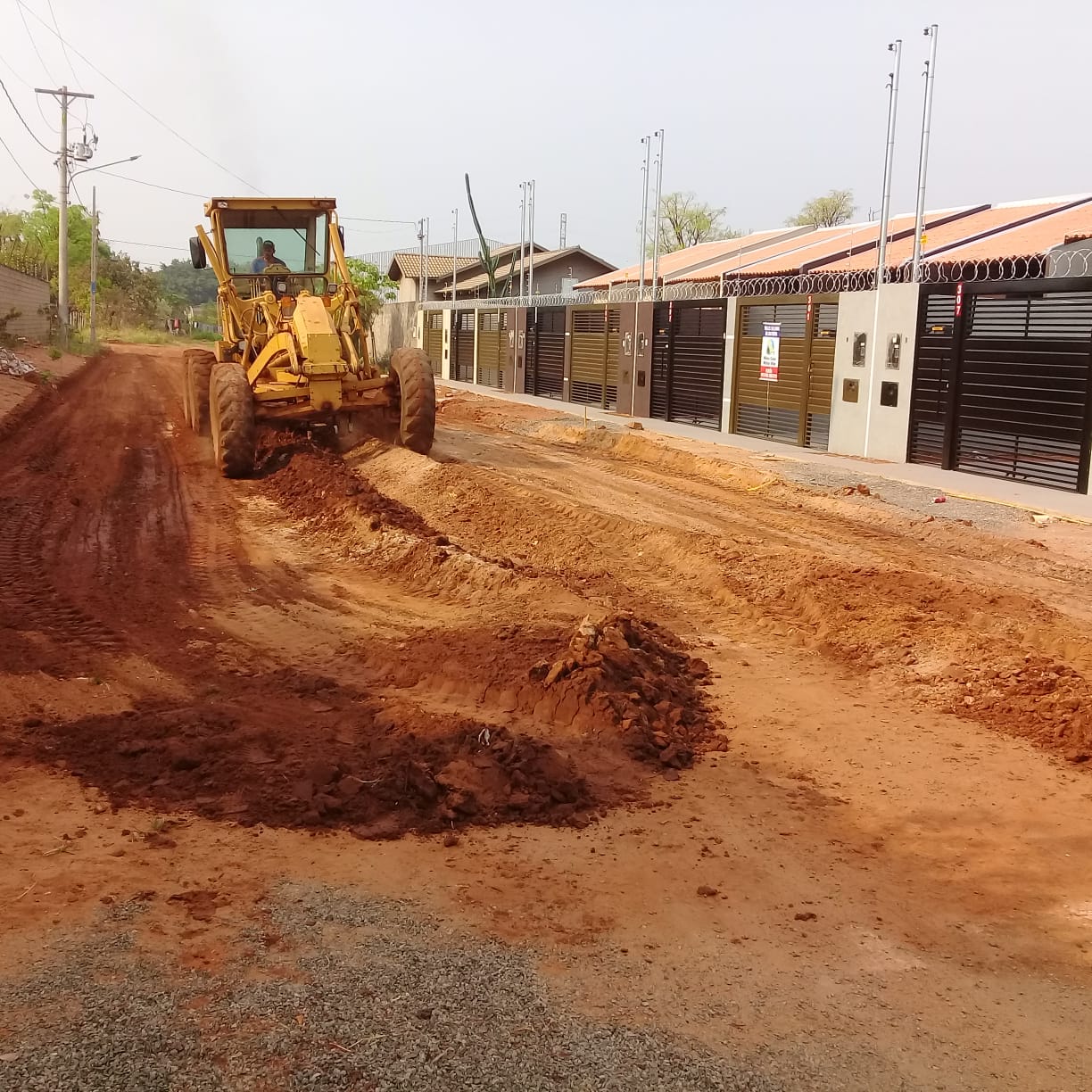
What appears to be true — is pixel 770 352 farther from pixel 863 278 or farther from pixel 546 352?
pixel 546 352

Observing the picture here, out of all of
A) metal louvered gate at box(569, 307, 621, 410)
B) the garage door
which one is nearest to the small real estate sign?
metal louvered gate at box(569, 307, 621, 410)

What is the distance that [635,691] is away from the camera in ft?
21.7

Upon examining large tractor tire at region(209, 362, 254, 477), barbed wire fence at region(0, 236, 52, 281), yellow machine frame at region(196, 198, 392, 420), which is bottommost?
large tractor tire at region(209, 362, 254, 477)

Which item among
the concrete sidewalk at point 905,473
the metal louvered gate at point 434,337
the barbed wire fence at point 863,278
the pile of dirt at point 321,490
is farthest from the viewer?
the metal louvered gate at point 434,337

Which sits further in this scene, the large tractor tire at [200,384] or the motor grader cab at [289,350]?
the large tractor tire at [200,384]

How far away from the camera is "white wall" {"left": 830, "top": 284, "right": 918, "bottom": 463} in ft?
55.0

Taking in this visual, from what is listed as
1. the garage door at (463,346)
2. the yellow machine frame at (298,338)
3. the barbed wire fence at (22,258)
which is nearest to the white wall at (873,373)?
the yellow machine frame at (298,338)

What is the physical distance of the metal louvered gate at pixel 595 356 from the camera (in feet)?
87.1

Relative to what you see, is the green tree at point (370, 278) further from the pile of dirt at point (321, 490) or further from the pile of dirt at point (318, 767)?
the pile of dirt at point (318, 767)

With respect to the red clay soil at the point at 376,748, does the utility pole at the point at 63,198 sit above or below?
above

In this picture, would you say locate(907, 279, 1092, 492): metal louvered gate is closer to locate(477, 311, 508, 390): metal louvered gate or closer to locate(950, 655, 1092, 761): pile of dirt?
locate(950, 655, 1092, 761): pile of dirt

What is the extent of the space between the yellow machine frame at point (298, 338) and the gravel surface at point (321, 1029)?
10.8m

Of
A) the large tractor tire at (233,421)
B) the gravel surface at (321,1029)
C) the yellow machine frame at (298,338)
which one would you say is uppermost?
the yellow machine frame at (298,338)

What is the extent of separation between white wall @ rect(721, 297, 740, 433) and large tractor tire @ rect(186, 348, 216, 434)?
9676 mm
